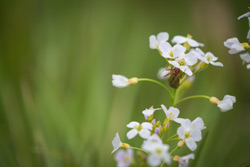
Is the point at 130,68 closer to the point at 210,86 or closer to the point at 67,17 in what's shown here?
the point at 210,86


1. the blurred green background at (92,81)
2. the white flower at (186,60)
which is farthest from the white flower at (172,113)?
the blurred green background at (92,81)

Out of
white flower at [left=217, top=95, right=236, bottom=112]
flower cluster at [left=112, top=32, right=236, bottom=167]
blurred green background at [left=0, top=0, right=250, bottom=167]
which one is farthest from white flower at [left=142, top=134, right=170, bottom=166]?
blurred green background at [left=0, top=0, right=250, bottom=167]

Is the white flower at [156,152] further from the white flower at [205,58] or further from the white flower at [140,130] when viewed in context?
the white flower at [205,58]

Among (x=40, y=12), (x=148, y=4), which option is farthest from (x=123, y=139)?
(x=148, y=4)

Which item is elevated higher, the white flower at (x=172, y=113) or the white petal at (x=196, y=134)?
the white flower at (x=172, y=113)

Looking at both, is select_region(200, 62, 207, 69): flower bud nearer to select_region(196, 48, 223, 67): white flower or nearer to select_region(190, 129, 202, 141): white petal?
select_region(196, 48, 223, 67): white flower

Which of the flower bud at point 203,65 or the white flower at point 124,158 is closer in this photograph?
the white flower at point 124,158

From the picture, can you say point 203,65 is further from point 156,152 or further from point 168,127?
point 156,152

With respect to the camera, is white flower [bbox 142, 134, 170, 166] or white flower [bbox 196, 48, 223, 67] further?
white flower [bbox 196, 48, 223, 67]

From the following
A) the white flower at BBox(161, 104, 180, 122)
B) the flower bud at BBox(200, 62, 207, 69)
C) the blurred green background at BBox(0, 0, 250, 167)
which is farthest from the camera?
the blurred green background at BBox(0, 0, 250, 167)

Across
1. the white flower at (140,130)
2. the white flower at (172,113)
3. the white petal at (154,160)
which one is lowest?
the white petal at (154,160)
